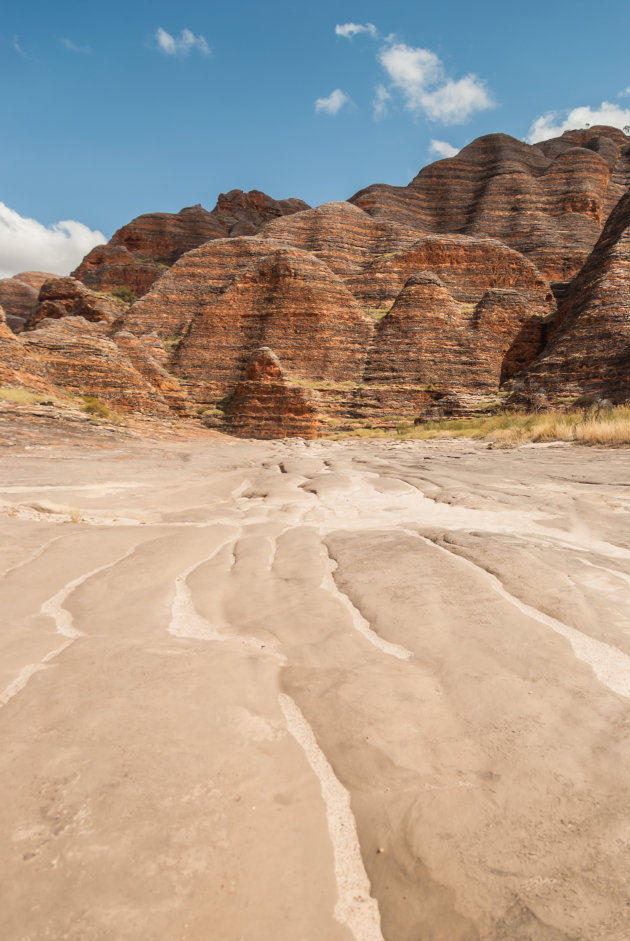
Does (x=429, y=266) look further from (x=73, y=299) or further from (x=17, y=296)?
(x=17, y=296)

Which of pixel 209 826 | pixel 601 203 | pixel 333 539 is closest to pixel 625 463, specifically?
pixel 333 539

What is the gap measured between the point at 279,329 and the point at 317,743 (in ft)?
115

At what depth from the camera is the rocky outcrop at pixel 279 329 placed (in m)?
33.6

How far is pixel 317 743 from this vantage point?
1449mm

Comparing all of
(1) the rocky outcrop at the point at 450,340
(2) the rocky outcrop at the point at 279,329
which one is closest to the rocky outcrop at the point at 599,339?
(1) the rocky outcrop at the point at 450,340

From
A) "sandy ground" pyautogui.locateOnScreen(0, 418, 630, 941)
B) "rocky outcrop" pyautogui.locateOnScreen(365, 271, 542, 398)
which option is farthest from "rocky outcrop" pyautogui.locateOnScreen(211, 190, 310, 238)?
"sandy ground" pyautogui.locateOnScreen(0, 418, 630, 941)

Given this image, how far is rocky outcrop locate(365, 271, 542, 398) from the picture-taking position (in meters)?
31.9

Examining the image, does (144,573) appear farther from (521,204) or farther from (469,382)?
(521,204)

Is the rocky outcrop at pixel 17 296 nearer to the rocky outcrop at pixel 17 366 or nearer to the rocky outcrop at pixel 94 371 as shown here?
the rocky outcrop at pixel 94 371

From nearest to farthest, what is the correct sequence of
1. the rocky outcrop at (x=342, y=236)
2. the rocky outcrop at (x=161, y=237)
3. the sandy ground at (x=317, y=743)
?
the sandy ground at (x=317, y=743) → the rocky outcrop at (x=342, y=236) → the rocky outcrop at (x=161, y=237)

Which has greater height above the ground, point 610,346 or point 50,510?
point 610,346

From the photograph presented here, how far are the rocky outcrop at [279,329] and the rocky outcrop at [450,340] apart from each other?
2057mm

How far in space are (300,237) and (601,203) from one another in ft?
122

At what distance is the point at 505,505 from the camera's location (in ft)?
15.6
